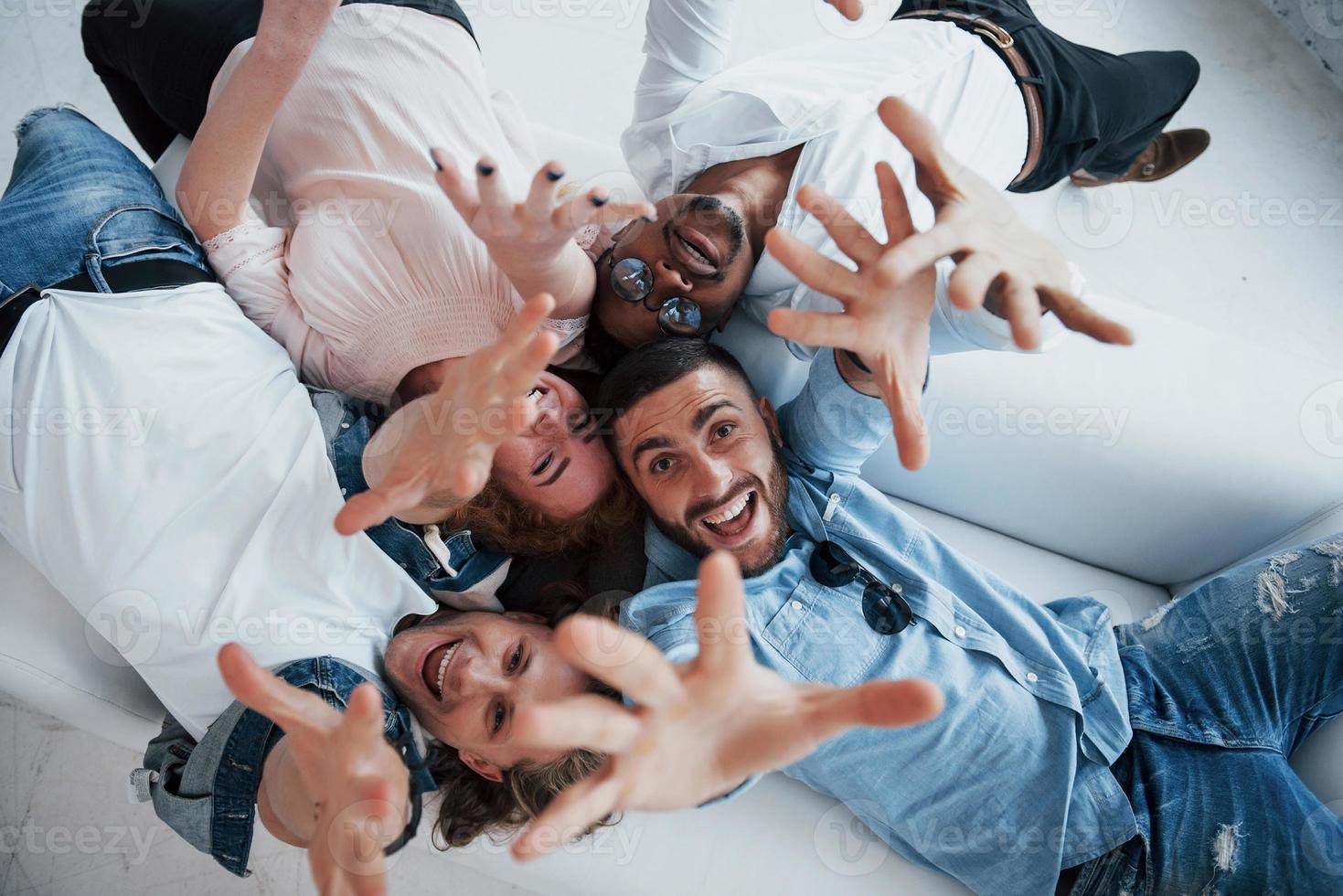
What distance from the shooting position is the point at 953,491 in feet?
4.76

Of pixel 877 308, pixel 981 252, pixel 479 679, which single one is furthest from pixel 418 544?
pixel 981 252

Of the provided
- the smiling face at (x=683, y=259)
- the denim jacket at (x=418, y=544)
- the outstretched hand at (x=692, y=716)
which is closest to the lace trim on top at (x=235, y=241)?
the denim jacket at (x=418, y=544)

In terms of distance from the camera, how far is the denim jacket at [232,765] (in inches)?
39.6

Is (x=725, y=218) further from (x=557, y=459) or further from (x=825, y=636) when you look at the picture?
(x=825, y=636)

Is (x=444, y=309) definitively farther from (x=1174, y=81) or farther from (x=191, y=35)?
(x=1174, y=81)

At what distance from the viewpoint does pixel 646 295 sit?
1.25 meters

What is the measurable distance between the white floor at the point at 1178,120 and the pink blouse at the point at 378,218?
2.73 ft

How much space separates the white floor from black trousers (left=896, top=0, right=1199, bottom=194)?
0.36 metres

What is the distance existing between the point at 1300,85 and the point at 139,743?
284 centimetres

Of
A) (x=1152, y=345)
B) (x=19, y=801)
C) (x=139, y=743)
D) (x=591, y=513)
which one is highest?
(x=1152, y=345)

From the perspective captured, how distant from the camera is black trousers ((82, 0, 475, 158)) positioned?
129 cm

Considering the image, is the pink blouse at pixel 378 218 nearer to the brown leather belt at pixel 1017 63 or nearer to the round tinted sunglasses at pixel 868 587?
the round tinted sunglasses at pixel 868 587

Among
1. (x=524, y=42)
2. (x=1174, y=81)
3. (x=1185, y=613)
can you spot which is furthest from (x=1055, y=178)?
(x=524, y=42)

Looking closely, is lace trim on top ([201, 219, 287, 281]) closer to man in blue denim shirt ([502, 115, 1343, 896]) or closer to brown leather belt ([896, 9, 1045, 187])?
man in blue denim shirt ([502, 115, 1343, 896])
